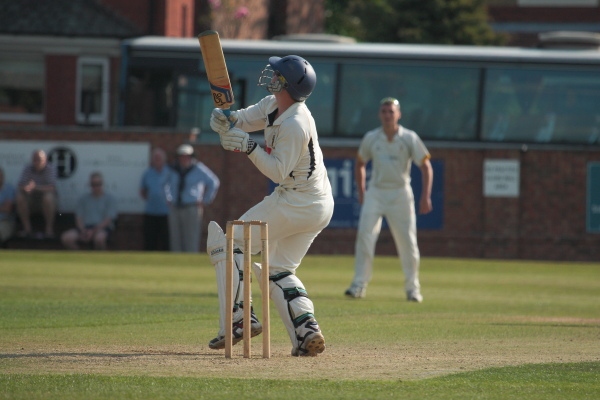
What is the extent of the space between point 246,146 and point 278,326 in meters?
3.05

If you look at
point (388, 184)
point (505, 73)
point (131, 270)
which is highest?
point (505, 73)

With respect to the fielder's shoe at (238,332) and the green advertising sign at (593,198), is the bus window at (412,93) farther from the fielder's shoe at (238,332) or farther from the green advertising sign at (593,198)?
the fielder's shoe at (238,332)

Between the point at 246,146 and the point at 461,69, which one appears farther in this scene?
the point at 461,69

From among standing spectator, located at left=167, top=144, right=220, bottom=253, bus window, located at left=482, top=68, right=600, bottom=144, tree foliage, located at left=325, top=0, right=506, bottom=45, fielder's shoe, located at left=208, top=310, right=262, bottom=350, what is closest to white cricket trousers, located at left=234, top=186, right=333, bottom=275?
fielder's shoe, located at left=208, top=310, right=262, bottom=350

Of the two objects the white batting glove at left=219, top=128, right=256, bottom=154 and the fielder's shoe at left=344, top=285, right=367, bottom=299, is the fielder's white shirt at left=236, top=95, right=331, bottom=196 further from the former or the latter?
the fielder's shoe at left=344, top=285, right=367, bottom=299

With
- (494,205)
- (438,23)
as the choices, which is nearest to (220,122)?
(494,205)

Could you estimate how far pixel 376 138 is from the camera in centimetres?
1455

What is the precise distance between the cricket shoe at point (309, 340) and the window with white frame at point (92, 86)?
78.3 ft

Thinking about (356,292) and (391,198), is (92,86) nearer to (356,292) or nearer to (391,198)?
(391,198)

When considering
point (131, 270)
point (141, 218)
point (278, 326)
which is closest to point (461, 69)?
point (141, 218)

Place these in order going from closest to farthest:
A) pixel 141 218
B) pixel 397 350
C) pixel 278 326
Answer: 1. pixel 397 350
2. pixel 278 326
3. pixel 141 218

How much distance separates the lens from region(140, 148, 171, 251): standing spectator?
23422 millimetres

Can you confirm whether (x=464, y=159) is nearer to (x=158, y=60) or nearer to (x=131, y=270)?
(x=158, y=60)

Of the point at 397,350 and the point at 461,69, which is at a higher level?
the point at 461,69
